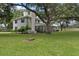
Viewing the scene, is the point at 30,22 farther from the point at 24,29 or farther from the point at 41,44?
the point at 41,44

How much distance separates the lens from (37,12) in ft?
12.9

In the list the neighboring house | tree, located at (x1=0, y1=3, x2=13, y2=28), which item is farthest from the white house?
tree, located at (x1=0, y1=3, x2=13, y2=28)

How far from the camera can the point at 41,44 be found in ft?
12.4

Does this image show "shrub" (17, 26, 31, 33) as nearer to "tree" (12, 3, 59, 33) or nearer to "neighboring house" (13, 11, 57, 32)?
"neighboring house" (13, 11, 57, 32)

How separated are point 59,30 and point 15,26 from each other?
69cm

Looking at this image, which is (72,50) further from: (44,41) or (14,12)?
(14,12)

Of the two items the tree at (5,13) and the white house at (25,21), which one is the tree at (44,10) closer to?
the white house at (25,21)

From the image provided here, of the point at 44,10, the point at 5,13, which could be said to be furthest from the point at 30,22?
the point at 5,13

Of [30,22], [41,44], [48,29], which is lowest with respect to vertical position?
[41,44]

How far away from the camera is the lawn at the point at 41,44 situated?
370 cm

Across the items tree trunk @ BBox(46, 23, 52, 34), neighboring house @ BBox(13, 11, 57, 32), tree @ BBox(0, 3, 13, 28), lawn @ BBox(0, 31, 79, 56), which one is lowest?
lawn @ BBox(0, 31, 79, 56)

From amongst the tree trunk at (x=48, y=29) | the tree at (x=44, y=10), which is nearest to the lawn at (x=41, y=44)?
the tree trunk at (x=48, y=29)

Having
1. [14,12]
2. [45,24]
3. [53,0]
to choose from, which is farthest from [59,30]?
[14,12]

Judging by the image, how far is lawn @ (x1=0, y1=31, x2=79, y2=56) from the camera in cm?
370
